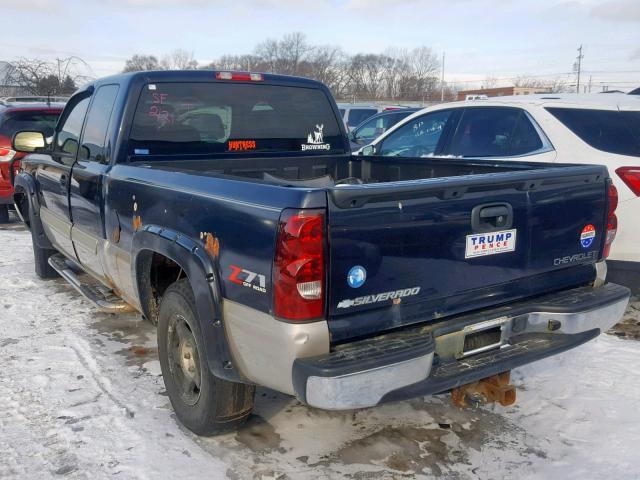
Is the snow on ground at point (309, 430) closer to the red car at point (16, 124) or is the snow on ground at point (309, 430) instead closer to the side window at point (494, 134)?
the side window at point (494, 134)

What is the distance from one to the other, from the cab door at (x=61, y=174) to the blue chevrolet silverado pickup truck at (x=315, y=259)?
37cm

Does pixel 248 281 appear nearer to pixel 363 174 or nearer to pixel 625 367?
pixel 363 174

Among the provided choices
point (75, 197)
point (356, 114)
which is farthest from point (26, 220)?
point (356, 114)

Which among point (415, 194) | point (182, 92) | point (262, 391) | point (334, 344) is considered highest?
point (182, 92)

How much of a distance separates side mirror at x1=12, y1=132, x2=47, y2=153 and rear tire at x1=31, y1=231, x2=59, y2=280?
1.08 m

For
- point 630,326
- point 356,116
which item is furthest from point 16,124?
point 356,116

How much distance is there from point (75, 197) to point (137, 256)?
4.42 feet

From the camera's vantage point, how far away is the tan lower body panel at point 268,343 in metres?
2.42

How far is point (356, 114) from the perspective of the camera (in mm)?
16812

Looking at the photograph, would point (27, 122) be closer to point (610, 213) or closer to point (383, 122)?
point (383, 122)

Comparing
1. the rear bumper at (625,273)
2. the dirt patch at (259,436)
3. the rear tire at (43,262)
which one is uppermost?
Result: the rear bumper at (625,273)

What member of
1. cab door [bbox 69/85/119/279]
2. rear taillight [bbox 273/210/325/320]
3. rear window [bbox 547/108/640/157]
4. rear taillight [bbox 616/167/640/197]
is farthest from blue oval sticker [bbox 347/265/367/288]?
rear window [bbox 547/108/640/157]

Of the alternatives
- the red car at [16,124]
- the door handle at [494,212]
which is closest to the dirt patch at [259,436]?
the door handle at [494,212]

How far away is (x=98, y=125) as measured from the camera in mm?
4320
